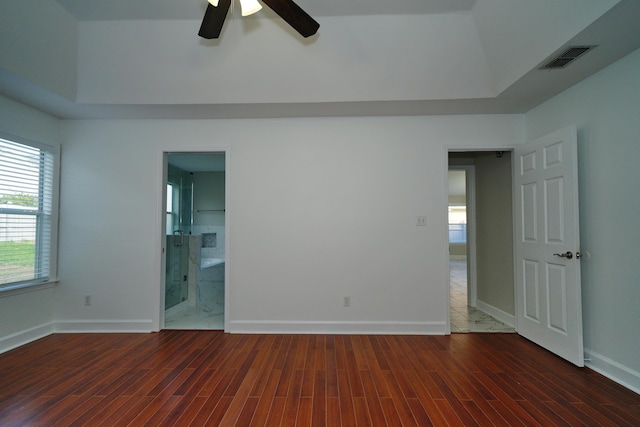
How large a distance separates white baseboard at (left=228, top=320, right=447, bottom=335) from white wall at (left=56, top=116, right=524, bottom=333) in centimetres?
1

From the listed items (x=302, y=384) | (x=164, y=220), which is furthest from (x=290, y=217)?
(x=302, y=384)

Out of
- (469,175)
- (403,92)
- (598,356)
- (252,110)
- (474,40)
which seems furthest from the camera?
(469,175)

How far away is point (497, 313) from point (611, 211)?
1.94 meters

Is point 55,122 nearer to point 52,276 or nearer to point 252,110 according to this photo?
point 52,276

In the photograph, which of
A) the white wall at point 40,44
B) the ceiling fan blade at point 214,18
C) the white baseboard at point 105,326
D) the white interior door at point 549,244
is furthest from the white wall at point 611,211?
the white wall at point 40,44

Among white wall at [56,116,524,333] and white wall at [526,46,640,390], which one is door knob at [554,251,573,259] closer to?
white wall at [526,46,640,390]

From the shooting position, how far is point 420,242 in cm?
339

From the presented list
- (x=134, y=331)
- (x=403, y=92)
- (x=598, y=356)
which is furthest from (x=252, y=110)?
(x=598, y=356)

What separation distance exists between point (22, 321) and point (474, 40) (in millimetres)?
5177

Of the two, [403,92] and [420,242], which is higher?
[403,92]

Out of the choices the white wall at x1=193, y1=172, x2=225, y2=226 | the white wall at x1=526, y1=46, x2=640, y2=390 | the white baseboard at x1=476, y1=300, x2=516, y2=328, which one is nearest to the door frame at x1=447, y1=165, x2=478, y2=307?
the white baseboard at x1=476, y1=300, x2=516, y2=328

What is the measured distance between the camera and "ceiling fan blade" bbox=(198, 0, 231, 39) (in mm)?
1930

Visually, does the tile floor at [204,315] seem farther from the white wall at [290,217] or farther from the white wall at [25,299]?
the white wall at [25,299]

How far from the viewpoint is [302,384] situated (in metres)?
2.28
